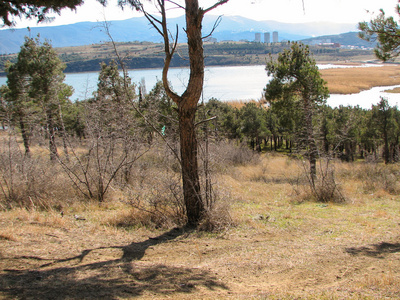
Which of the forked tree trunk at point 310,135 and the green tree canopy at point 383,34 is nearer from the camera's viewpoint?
the green tree canopy at point 383,34

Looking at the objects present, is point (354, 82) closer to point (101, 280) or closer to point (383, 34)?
point (383, 34)

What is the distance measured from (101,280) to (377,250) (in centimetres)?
432

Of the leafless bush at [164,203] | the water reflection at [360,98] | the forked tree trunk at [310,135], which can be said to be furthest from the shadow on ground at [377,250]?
the water reflection at [360,98]

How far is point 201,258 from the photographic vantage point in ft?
16.2

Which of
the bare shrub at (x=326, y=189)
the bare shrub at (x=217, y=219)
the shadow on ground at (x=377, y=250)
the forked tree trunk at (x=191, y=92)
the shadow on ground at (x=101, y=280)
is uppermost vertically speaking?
the forked tree trunk at (x=191, y=92)

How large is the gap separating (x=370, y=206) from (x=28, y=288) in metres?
9.15

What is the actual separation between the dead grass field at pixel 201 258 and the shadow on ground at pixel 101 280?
0.01 meters

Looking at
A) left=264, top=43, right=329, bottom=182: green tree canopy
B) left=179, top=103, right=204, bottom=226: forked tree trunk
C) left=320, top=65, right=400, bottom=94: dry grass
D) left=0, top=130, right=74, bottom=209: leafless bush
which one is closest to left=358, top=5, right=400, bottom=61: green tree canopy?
left=179, top=103, right=204, bottom=226: forked tree trunk

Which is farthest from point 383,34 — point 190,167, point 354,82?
point 354,82

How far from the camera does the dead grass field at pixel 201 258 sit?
3639mm

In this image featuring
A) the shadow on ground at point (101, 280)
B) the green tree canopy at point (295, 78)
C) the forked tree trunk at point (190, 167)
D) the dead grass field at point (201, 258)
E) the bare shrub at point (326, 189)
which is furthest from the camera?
the green tree canopy at point (295, 78)

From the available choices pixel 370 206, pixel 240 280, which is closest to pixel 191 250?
pixel 240 280

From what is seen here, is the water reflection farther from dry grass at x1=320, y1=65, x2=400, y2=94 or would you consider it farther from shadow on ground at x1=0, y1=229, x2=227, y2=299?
shadow on ground at x1=0, y1=229, x2=227, y2=299

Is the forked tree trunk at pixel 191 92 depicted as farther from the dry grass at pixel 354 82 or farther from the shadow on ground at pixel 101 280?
the dry grass at pixel 354 82
